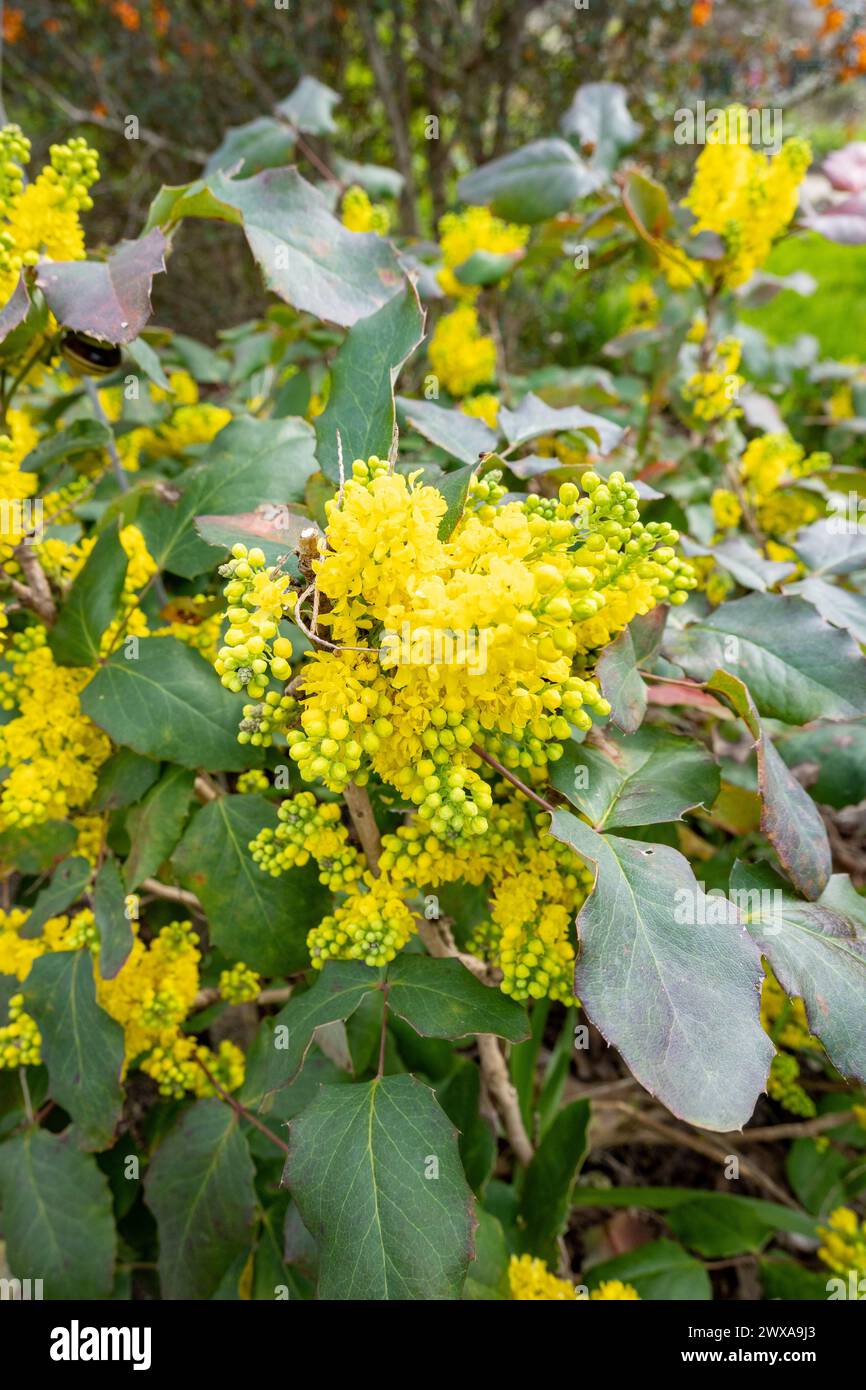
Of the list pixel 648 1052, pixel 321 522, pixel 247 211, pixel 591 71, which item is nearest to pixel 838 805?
pixel 648 1052

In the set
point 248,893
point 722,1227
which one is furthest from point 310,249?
point 722,1227

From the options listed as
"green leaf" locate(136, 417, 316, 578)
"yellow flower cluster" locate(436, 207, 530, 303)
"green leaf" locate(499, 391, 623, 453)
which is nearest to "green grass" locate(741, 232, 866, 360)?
"yellow flower cluster" locate(436, 207, 530, 303)

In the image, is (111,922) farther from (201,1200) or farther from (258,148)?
(258,148)

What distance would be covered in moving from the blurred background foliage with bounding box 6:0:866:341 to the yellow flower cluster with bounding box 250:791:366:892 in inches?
142

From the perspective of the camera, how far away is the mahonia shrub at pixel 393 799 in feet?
2.78

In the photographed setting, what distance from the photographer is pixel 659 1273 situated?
5.11 ft

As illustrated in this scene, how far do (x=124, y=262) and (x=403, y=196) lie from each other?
10.9 feet

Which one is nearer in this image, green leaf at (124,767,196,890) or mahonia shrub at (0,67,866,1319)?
mahonia shrub at (0,67,866,1319)

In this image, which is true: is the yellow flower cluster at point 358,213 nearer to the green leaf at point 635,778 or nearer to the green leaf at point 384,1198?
the green leaf at point 635,778

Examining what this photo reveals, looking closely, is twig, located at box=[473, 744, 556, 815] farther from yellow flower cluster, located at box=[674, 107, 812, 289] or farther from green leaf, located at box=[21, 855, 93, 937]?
yellow flower cluster, located at box=[674, 107, 812, 289]

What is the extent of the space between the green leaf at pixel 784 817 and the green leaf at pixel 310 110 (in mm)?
1986

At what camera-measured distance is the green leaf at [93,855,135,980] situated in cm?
114
